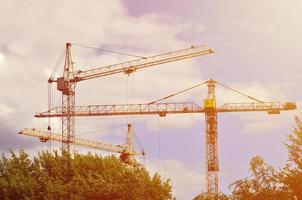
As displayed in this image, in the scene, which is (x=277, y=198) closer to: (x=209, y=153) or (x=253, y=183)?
(x=253, y=183)

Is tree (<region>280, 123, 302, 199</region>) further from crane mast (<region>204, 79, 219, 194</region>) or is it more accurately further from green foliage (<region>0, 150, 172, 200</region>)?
crane mast (<region>204, 79, 219, 194</region>)

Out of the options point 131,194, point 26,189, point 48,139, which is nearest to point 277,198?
point 131,194

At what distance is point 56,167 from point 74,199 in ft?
24.2

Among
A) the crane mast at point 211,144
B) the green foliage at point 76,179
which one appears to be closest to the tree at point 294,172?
the green foliage at point 76,179

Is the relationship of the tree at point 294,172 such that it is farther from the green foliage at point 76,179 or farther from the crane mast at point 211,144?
the crane mast at point 211,144

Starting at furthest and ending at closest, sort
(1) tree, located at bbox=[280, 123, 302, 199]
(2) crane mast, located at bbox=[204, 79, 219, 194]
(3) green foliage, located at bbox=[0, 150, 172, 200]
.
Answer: (2) crane mast, located at bbox=[204, 79, 219, 194] < (3) green foliage, located at bbox=[0, 150, 172, 200] < (1) tree, located at bbox=[280, 123, 302, 199]

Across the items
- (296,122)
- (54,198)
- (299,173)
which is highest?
(296,122)

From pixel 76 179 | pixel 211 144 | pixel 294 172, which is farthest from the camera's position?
pixel 211 144

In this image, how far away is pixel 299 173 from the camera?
127 ft

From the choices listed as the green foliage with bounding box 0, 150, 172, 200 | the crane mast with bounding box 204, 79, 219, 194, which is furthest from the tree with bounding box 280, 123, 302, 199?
the crane mast with bounding box 204, 79, 219, 194

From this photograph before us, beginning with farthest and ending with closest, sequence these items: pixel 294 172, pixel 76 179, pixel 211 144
→ pixel 211 144 → pixel 76 179 → pixel 294 172

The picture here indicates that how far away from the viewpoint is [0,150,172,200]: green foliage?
7119 centimetres

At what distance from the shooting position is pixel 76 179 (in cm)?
7519

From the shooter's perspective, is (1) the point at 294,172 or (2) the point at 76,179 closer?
(1) the point at 294,172
